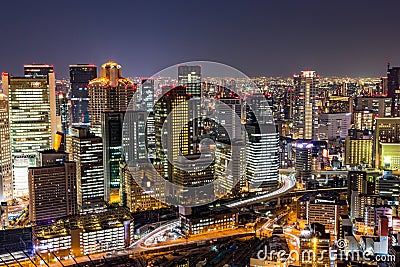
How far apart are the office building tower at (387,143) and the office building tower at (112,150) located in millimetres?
5208

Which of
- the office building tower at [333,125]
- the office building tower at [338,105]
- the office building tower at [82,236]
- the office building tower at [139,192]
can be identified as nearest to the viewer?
the office building tower at [82,236]

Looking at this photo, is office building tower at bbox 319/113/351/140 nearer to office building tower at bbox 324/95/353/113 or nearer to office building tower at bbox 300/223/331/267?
office building tower at bbox 324/95/353/113

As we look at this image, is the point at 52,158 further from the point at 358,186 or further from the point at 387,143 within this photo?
the point at 387,143

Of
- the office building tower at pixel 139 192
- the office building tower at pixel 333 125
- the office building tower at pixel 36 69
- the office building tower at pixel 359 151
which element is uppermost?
the office building tower at pixel 36 69

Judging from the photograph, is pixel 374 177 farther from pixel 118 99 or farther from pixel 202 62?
pixel 118 99

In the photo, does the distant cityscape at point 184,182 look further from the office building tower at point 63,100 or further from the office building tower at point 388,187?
the office building tower at point 63,100

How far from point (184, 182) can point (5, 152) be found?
130 inches

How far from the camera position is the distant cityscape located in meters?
5.51

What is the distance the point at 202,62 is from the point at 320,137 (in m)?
6.22

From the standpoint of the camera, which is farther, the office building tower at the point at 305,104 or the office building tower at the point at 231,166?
the office building tower at the point at 305,104

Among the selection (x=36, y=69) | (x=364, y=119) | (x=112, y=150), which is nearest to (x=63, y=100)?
(x=36, y=69)

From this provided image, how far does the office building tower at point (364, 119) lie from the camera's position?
12.6 metres

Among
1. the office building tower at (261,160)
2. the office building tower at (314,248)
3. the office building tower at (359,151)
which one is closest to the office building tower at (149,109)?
the office building tower at (261,160)

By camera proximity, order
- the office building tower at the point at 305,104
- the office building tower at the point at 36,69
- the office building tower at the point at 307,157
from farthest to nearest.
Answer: the office building tower at the point at 305,104, the office building tower at the point at 36,69, the office building tower at the point at 307,157
